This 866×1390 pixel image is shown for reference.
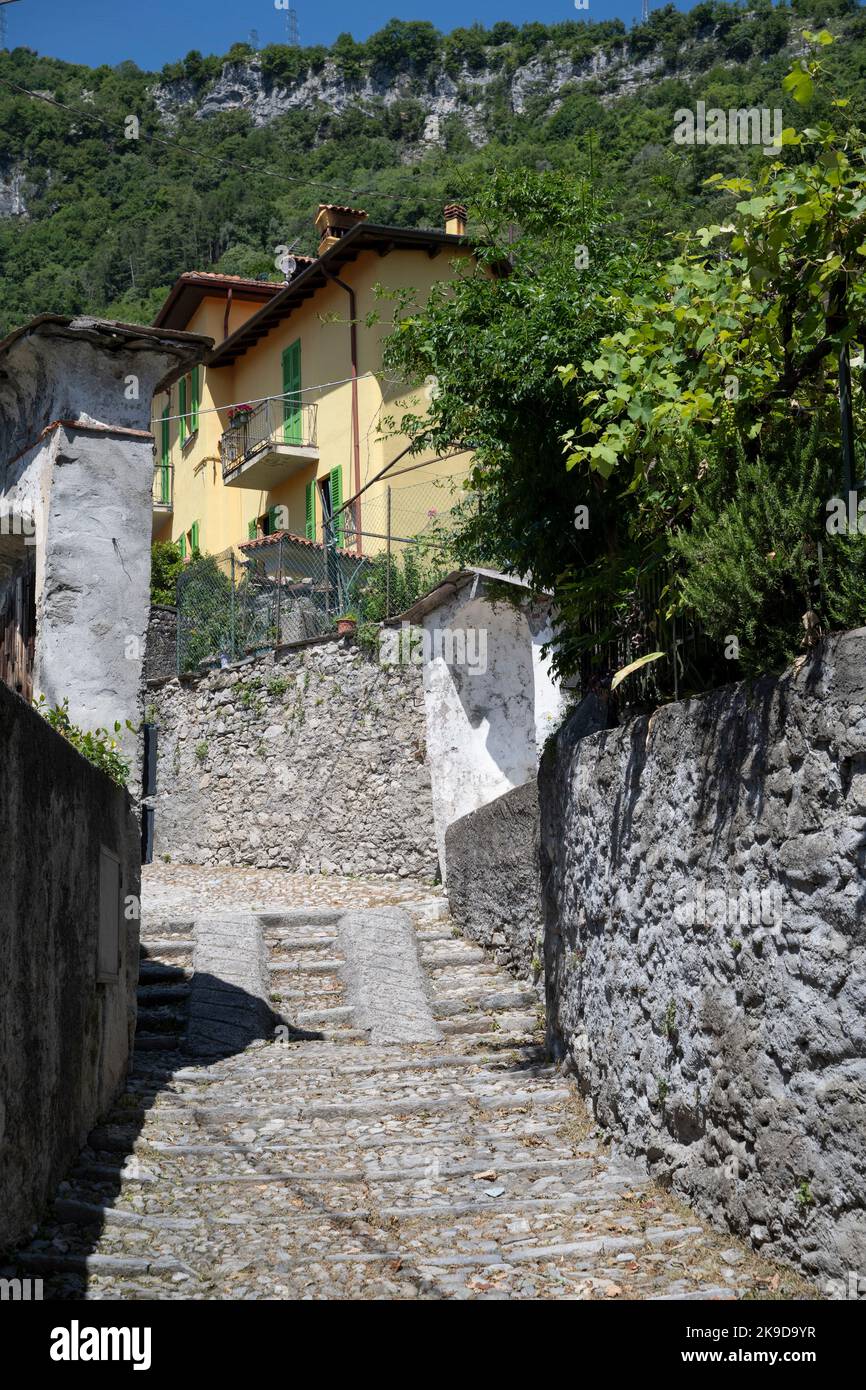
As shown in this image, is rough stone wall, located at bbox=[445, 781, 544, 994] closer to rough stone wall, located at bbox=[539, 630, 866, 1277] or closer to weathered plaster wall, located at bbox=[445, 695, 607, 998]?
weathered plaster wall, located at bbox=[445, 695, 607, 998]

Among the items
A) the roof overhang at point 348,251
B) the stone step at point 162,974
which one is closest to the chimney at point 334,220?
the roof overhang at point 348,251

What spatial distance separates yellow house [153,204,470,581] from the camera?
20609 mm

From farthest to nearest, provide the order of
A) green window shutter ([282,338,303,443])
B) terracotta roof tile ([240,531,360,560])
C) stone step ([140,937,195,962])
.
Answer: green window shutter ([282,338,303,443]) < terracotta roof tile ([240,531,360,560]) < stone step ([140,937,195,962])

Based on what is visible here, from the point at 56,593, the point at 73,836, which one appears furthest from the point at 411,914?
the point at 73,836

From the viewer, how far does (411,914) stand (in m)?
12.7

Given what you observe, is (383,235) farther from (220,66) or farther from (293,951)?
(220,66)

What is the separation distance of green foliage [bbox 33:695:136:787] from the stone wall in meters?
0.37

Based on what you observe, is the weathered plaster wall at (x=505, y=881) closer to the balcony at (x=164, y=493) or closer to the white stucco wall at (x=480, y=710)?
the white stucco wall at (x=480, y=710)

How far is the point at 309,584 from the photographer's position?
17359 mm

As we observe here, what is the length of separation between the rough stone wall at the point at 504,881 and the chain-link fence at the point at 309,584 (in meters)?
4.64

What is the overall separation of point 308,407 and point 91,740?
17.0 meters

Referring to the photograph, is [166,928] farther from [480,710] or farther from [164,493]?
[164,493]

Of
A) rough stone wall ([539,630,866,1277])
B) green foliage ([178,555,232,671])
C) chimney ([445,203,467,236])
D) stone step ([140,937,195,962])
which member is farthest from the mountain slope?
rough stone wall ([539,630,866,1277])

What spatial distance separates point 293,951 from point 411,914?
1.53 m
